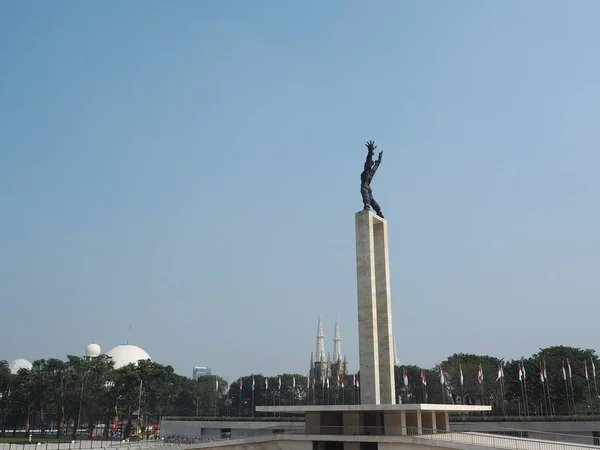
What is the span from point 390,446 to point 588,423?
2981 centimetres

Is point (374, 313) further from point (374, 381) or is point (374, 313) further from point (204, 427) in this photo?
point (204, 427)

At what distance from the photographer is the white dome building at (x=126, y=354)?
118 m

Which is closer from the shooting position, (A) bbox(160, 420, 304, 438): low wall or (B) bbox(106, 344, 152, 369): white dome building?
(A) bbox(160, 420, 304, 438): low wall

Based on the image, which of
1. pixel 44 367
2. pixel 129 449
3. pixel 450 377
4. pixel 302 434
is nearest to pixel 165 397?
pixel 44 367

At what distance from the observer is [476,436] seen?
33.8m

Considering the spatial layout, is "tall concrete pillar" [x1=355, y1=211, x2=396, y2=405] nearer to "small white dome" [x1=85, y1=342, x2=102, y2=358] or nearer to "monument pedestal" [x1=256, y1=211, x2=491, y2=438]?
"monument pedestal" [x1=256, y1=211, x2=491, y2=438]

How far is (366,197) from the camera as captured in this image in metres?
43.1

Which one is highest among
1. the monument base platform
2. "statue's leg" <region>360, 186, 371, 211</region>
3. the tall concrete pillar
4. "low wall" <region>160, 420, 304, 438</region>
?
"statue's leg" <region>360, 186, 371, 211</region>

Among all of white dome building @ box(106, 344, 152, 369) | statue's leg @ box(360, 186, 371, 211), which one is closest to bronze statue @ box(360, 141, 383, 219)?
statue's leg @ box(360, 186, 371, 211)

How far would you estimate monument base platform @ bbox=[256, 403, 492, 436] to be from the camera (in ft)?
115

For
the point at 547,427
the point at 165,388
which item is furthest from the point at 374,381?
the point at 165,388

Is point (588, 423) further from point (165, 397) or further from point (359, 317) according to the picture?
point (165, 397)

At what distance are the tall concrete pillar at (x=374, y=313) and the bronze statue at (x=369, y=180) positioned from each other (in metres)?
1.13

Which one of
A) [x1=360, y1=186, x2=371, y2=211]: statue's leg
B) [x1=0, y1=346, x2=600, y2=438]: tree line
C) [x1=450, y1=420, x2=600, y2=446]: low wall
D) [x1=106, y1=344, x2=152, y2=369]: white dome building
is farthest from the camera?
[x1=106, y1=344, x2=152, y2=369]: white dome building
